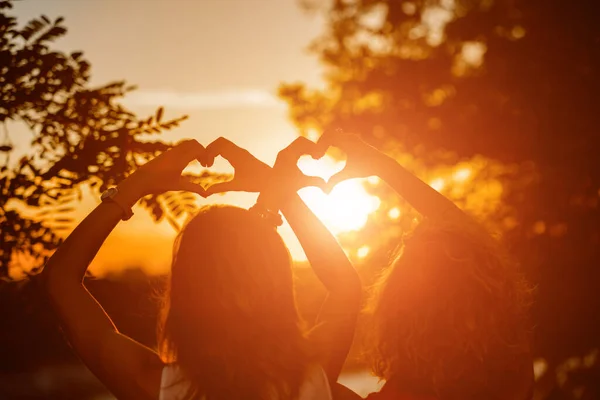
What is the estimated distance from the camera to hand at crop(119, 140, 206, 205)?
2463 mm

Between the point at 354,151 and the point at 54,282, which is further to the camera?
the point at 354,151

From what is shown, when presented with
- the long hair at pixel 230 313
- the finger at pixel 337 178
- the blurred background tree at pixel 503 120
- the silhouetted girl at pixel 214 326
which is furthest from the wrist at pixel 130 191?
the blurred background tree at pixel 503 120

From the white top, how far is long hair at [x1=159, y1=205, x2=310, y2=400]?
0.9 inches

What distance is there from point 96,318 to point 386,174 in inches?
52.3

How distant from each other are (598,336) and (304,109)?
21.9ft

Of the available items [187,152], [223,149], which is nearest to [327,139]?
[223,149]

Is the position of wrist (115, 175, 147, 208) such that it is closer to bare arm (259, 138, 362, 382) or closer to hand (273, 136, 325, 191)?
bare arm (259, 138, 362, 382)

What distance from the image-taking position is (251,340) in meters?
2.23

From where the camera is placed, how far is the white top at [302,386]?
218 centimetres

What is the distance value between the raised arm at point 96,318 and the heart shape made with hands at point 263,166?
52cm

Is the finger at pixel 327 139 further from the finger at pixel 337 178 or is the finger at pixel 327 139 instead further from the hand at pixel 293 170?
the finger at pixel 337 178

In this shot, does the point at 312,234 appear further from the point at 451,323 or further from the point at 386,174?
the point at 451,323

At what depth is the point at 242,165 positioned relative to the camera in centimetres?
285

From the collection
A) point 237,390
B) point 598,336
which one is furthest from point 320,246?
point 598,336
